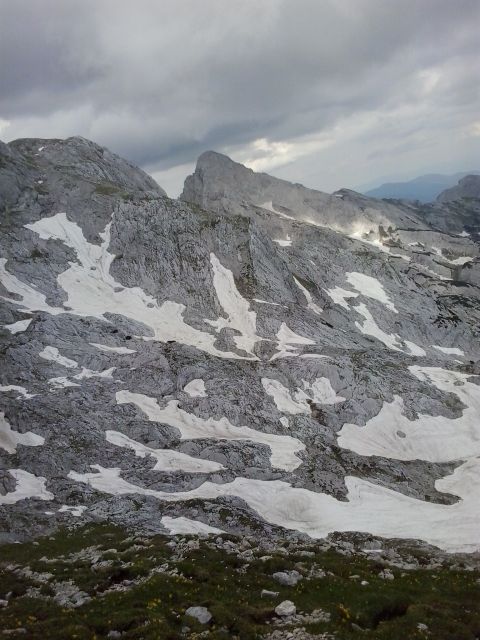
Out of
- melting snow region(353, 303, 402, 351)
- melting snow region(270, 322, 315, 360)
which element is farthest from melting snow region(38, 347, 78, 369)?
melting snow region(353, 303, 402, 351)

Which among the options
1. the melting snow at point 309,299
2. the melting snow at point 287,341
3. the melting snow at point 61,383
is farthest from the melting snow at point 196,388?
the melting snow at point 309,299

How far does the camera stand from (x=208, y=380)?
80875 millimetres

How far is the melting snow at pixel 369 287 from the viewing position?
474 feet

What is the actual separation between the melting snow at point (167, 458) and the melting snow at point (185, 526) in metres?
12.6

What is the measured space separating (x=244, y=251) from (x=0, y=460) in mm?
80609

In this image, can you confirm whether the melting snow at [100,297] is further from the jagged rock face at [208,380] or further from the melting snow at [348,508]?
A: the melting snow at [348,508]

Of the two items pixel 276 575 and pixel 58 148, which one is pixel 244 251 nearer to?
pixel 58 148

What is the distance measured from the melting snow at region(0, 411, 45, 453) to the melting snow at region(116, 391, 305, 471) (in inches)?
556

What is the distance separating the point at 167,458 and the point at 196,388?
18.1 m

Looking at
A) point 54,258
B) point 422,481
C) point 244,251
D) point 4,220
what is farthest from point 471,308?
point 4,220

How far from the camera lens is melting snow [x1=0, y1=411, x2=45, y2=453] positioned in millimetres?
58219

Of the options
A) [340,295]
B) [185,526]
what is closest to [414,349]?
[340,295]

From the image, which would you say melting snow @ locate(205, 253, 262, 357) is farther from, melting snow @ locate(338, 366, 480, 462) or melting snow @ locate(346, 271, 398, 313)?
melting snow @ locate(346, 271, 398, 313)

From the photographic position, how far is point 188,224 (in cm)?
12419
